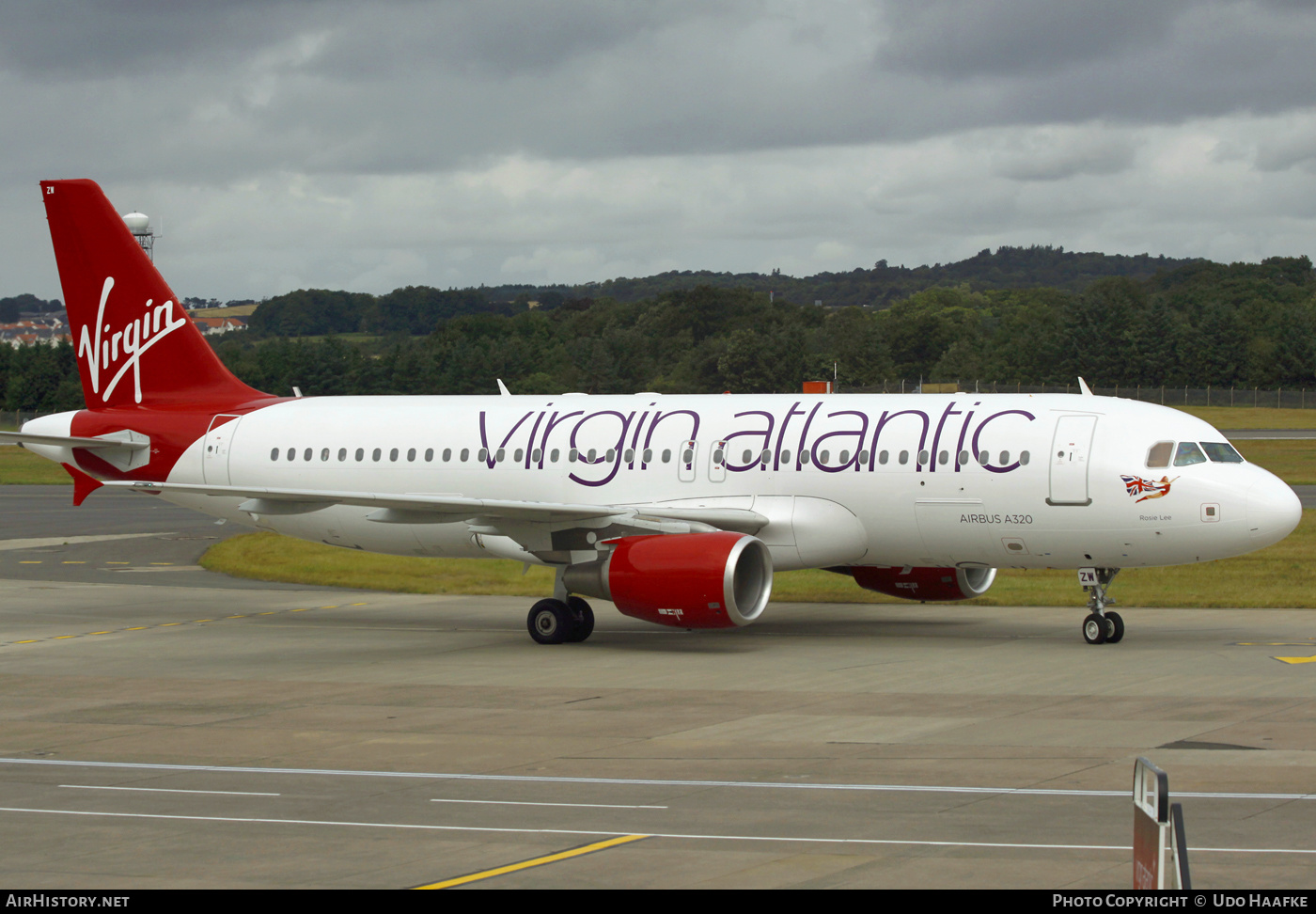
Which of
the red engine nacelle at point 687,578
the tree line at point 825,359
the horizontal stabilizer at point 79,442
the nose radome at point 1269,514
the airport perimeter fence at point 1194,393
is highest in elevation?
the tree line at point 825,359

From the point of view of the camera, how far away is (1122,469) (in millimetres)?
24438

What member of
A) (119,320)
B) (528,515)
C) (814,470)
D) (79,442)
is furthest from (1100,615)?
(119,320)

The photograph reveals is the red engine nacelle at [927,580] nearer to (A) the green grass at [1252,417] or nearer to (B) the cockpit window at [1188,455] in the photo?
(B) the cockpit window at [1188,455]

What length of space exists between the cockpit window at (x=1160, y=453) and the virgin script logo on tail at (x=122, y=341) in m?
19.9

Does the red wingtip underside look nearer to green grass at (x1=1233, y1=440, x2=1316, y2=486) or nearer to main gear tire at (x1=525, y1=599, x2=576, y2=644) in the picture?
main gear tire at (x1=525, y1=599, x2=576, y2=644)

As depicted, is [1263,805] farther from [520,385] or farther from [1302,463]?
[520,385]

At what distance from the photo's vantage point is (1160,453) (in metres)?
24.5

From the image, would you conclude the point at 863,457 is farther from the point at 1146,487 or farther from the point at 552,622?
the point at 552,622

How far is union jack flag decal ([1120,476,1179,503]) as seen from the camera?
24.2m

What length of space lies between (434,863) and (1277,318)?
5061 inches

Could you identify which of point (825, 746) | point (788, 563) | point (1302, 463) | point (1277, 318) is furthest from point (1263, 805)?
point (1277, 318)

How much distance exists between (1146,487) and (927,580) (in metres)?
5.34

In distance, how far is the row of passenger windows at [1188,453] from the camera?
2442 cm

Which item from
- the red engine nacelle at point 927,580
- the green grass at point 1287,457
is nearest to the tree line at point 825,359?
the green grass at point 1287,457
